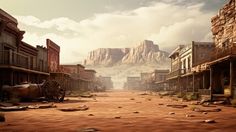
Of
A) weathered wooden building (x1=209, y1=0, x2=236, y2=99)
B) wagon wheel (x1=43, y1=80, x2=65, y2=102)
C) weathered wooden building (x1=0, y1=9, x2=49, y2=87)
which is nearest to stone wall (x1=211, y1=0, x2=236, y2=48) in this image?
weathered wooden building (x1=209, y1=0, x2=236, y2=99)

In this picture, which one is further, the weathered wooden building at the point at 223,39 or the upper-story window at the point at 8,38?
the upper-story window at the point at 8,38

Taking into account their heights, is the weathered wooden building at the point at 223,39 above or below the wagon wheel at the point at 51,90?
above

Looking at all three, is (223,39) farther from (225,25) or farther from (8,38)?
(8,38)

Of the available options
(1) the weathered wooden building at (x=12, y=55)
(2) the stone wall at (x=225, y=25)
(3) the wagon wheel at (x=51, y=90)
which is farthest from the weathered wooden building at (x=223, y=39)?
(1) the weathered wooden building at (x=12, y=55)

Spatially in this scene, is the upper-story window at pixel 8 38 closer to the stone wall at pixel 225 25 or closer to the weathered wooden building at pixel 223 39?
the weathered wooden building at pixel 223 39

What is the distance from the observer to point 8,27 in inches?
880

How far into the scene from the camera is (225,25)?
23.1 meters

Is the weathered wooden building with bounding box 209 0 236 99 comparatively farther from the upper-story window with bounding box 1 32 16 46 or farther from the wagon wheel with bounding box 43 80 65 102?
the upper-story window with bounding box 1 32 16 46

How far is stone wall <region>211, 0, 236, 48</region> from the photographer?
21.5m

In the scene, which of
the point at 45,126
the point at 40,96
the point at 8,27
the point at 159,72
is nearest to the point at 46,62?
the point at 8,27

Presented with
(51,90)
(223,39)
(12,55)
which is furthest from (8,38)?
(223,39)

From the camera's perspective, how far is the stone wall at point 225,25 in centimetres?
2145

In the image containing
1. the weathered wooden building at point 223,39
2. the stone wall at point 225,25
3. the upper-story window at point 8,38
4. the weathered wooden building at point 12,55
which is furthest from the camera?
the upper-story window at point 8,38

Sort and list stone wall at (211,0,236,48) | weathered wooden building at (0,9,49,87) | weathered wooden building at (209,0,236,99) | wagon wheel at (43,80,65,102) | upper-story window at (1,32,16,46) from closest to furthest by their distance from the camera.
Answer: wagon wheel at (43,80,65,102), weathered wooden building at (0,9,49,87), weathered wooden building at (209,0,236,99), stone wall at (211,0,236,48), upper-story window at (1,32,16,46)
